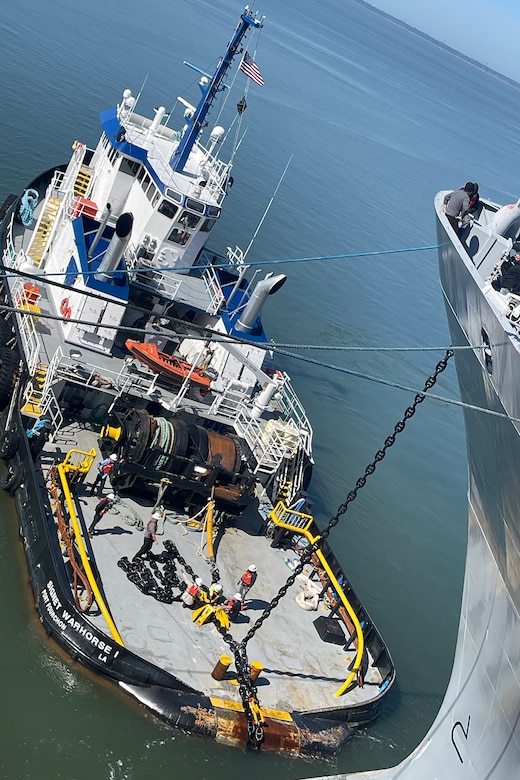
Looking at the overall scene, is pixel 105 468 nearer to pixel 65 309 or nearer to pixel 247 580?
pixel 247 580

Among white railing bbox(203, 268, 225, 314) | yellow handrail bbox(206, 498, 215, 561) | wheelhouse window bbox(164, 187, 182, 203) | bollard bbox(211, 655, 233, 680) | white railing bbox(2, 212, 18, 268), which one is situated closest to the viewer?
bollard bbox(211, 655, 233, 680)

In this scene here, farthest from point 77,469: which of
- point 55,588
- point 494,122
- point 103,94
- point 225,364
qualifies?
point 494,122

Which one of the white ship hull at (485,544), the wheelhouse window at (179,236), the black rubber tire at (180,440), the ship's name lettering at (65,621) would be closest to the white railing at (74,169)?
the wheelhouse window at (179,236)

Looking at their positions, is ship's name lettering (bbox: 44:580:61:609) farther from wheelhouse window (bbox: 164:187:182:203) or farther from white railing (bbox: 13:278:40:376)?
wheelhouse window (bbox: 164:187:182:203)

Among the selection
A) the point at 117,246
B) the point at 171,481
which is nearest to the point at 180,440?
the point at 171,481

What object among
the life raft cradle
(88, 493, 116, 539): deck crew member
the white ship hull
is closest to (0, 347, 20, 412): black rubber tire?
the life raft cradle

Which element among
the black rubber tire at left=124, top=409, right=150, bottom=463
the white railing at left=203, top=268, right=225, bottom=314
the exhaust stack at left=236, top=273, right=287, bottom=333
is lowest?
the black rubber tire at left=124, top=409, right=150, bottom=463

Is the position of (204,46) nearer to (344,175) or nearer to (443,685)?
(344,175)
